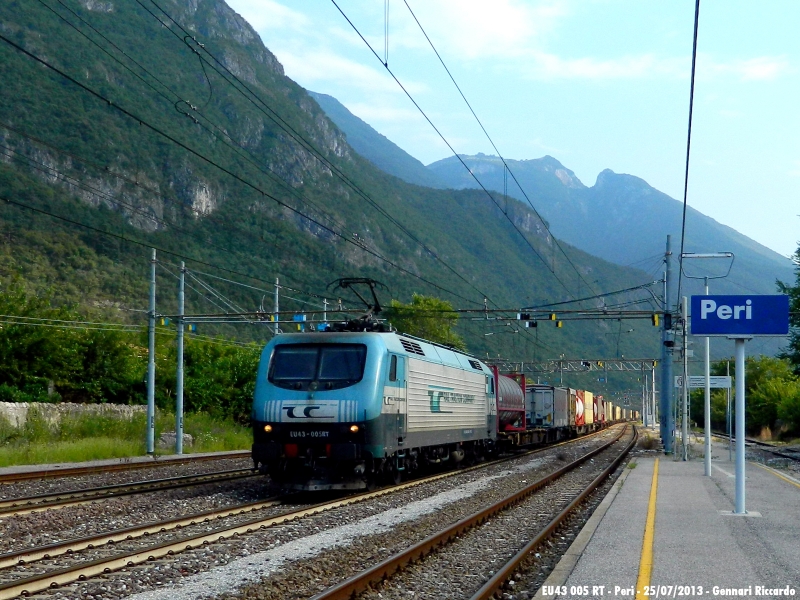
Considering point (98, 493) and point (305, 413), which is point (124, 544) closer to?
point (305, 413)

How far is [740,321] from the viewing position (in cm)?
1412

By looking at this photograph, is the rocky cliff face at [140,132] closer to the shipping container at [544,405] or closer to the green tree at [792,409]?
the shipping container at [544,405]

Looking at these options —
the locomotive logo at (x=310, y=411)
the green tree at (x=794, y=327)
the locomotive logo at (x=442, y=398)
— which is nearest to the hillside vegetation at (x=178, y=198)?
the green tree at (x=794, y=327)

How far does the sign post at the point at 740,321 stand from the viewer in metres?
13.9

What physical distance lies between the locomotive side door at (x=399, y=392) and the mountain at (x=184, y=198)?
22.4m

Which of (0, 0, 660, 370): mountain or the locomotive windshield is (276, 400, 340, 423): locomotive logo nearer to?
the locomotive windshield

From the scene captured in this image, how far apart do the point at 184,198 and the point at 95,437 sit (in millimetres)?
57762

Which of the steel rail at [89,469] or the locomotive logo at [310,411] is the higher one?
the locomotive logo at [310,411]

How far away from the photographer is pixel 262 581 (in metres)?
9.27

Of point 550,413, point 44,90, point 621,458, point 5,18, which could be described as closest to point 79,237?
point 44,90

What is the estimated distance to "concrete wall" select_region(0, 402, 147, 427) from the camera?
30719mm

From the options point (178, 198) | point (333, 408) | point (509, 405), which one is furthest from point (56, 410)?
point (178, 198)

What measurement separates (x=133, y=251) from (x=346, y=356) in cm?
5964

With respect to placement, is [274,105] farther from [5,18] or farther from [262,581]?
[262,581]
